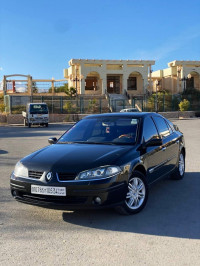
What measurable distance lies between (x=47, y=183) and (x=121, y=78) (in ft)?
153

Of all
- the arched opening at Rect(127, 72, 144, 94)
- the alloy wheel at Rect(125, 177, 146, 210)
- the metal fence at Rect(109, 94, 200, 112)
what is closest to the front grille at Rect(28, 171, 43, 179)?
the alloy wheel at Rect(125, 177, 146, 210)

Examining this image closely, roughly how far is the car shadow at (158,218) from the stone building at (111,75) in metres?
38.5

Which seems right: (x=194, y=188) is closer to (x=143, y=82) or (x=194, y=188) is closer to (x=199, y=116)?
(x=199, y=116)

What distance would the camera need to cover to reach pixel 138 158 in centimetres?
480

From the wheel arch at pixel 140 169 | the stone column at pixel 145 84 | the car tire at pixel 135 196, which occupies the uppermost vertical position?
the stone column at pixel 145 84

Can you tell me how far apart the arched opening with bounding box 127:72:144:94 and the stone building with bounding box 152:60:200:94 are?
8.62 feet

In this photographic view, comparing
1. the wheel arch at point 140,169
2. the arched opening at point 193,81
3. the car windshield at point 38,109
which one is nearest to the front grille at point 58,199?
the wheel arch at point 140,169

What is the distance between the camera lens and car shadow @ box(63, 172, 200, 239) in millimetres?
4109

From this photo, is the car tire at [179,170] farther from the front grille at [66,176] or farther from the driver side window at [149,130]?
the front grille at [66,176]

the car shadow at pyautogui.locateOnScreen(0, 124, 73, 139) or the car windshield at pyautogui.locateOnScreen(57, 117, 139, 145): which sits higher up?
the car windshield at pyautogui.locateOnScreen(57, 117, 139, 145)

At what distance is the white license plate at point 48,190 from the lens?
4160 mm

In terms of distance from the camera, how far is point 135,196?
186 inches

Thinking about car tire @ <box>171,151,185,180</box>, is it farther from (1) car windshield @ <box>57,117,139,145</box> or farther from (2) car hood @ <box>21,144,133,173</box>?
(2) car hood @ <box>21,144,133,173</box>

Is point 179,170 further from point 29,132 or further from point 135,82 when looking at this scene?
point 135,82
